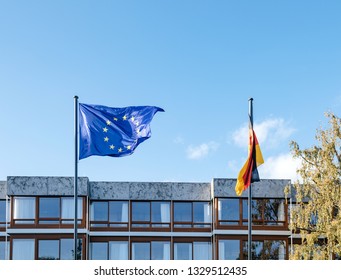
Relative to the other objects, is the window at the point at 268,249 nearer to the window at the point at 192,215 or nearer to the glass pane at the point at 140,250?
the window at the point at 192,215

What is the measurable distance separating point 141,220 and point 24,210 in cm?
681

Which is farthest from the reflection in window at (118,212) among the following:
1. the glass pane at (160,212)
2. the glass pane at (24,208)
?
the glass pane at (24,208)

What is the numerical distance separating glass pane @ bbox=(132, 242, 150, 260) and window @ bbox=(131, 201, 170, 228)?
1.11 meters

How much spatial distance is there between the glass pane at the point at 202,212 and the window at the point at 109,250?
4.47 m

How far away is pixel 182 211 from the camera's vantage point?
40.2m

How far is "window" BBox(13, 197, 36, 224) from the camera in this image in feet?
126

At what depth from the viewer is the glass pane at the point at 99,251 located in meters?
39.4

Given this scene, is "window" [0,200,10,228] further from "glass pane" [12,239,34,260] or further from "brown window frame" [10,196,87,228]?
"glass pane" [12,239,34,260]

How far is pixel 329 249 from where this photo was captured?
109 ft

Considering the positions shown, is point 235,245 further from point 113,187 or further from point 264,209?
point 113,187

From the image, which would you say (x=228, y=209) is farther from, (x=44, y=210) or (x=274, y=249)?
(x=44, y=210)

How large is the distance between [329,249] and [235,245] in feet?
23.1

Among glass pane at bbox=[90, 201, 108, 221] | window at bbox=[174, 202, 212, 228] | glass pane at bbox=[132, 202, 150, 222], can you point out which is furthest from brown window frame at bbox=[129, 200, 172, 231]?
glass pane at bbox=[90, 201, 108, 221]
